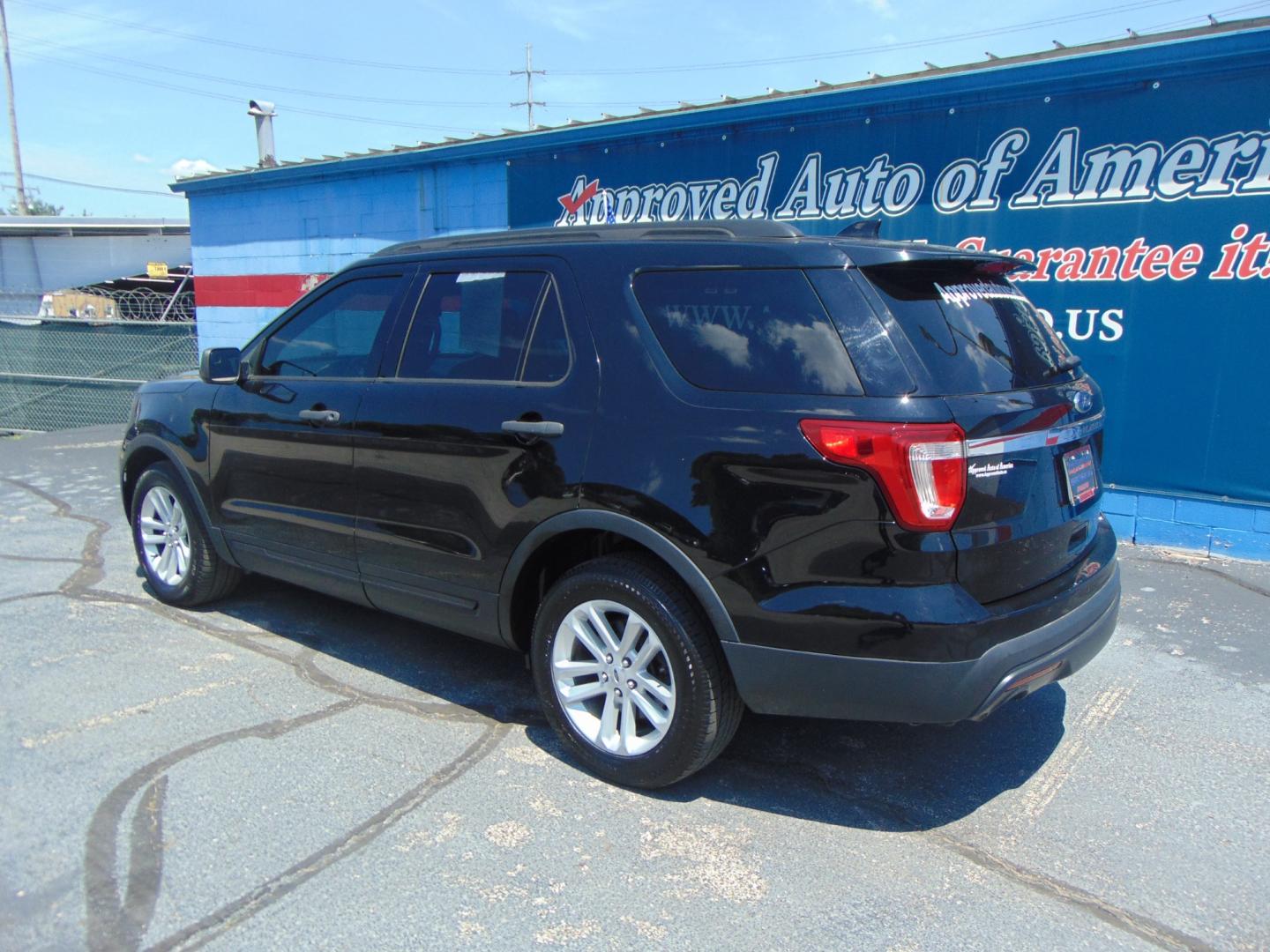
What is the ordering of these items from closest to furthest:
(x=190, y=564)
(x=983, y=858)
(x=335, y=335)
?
(x=983, y=858), (x=335, y=335), (x=190, y=564)

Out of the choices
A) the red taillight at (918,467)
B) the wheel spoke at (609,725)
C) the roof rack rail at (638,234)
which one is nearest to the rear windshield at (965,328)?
the red taillight at (918,467)

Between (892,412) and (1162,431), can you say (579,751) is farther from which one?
(1162,431)

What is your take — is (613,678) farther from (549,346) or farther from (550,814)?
(549,346)

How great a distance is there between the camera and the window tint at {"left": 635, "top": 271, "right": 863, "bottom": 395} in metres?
2.79

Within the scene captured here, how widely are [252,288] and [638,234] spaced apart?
10.7 metres

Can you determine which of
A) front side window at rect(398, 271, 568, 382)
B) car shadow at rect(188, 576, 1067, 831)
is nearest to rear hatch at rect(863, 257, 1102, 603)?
car shadow at rect(188, 576, 1067, 831)

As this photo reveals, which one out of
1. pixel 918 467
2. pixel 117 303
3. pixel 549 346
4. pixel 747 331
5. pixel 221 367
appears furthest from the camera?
pixel 117 303

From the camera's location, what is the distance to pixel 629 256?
327 centimetres

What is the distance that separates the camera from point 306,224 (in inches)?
459

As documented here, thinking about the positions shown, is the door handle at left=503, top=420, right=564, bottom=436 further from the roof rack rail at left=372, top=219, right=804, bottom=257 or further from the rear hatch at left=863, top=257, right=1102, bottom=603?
the rear hatch at left=863, top=257, right=1102, bottom=603

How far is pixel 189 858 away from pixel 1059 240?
6.48 metres

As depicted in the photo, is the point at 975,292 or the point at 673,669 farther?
the point at 975,292

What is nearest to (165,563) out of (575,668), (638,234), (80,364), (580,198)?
(575,668)

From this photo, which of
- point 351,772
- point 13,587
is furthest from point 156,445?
point 351,772
